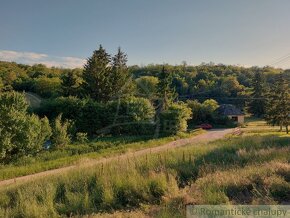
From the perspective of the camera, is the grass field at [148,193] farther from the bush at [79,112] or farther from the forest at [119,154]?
the bush at [79,112]

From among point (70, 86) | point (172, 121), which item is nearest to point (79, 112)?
point (172, 121)

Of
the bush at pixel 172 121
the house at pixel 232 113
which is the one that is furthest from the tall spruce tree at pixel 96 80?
the house at pixel 232 113

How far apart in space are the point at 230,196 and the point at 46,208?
3731 millimetres

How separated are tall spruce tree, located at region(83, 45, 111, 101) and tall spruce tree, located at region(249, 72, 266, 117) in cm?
4312

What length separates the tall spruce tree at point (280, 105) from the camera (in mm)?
48853

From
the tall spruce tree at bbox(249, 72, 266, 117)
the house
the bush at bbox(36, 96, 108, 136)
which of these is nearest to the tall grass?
the bush at bbox(36, 96, 108, 136)

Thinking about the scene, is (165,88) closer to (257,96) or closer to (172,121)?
(172,121)

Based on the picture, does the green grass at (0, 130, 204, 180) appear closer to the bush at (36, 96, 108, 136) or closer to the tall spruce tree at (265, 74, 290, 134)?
the bush at (36, 96, 108, 136)

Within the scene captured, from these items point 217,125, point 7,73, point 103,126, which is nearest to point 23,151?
point 103,126

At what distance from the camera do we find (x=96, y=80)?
48500mm

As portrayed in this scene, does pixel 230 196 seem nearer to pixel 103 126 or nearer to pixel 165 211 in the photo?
pixel 165 211

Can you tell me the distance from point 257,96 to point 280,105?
29.6 metres

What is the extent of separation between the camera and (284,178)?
23.9ft

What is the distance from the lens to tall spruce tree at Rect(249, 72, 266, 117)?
7731 cm
